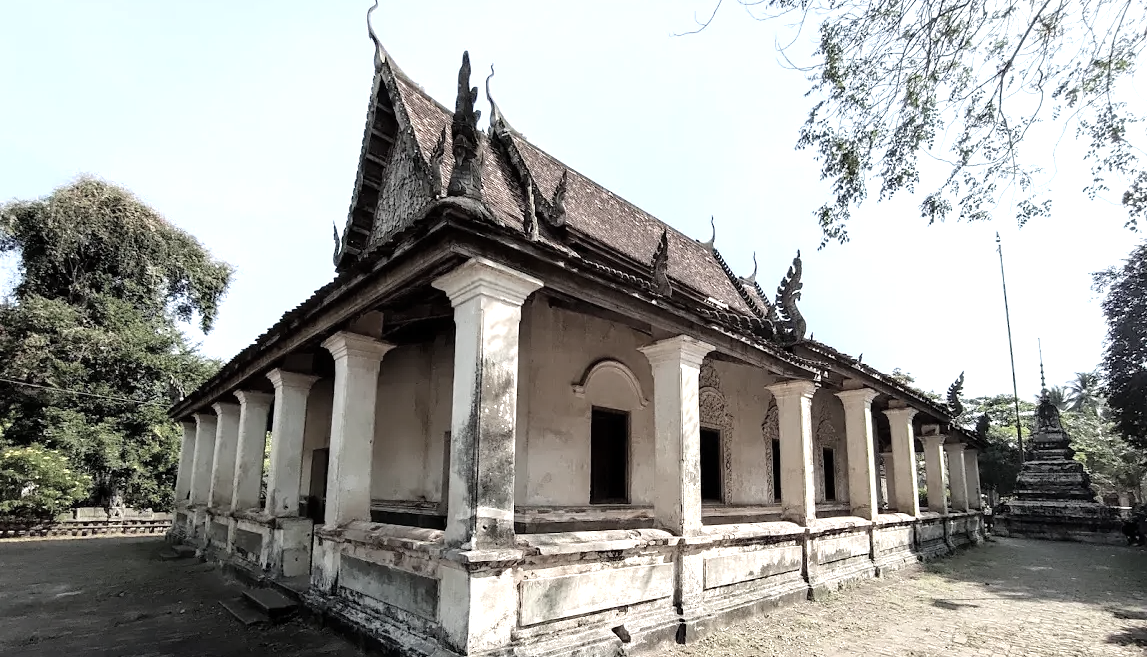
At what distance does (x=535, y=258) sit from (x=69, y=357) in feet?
83.6

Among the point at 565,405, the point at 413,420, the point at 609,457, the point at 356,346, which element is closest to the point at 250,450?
the point at 413,420

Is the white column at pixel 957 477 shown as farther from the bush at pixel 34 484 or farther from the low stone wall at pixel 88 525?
the bush at pixel 34 484

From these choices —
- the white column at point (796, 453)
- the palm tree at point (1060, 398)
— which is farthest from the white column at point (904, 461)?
the palm tree at point (1060, 398)

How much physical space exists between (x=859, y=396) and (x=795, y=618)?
4815 mm

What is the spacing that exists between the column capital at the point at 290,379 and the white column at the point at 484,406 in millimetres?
4510

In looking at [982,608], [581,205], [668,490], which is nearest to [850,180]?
[668,490]

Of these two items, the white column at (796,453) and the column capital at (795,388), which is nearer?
the white column at (796,453)

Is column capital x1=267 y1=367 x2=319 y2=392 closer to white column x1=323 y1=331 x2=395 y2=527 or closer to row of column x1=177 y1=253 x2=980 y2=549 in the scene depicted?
row of column x1=177 y1=253 x2=980 y2=549

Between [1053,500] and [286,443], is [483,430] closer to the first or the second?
[286,443]

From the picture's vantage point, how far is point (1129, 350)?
21.8 metres

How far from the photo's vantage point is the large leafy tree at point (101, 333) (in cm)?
2172

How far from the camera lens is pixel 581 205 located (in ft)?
35.8

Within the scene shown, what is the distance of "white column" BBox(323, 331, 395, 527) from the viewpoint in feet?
21.4

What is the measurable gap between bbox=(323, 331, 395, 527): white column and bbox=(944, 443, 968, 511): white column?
1771 centimetres
